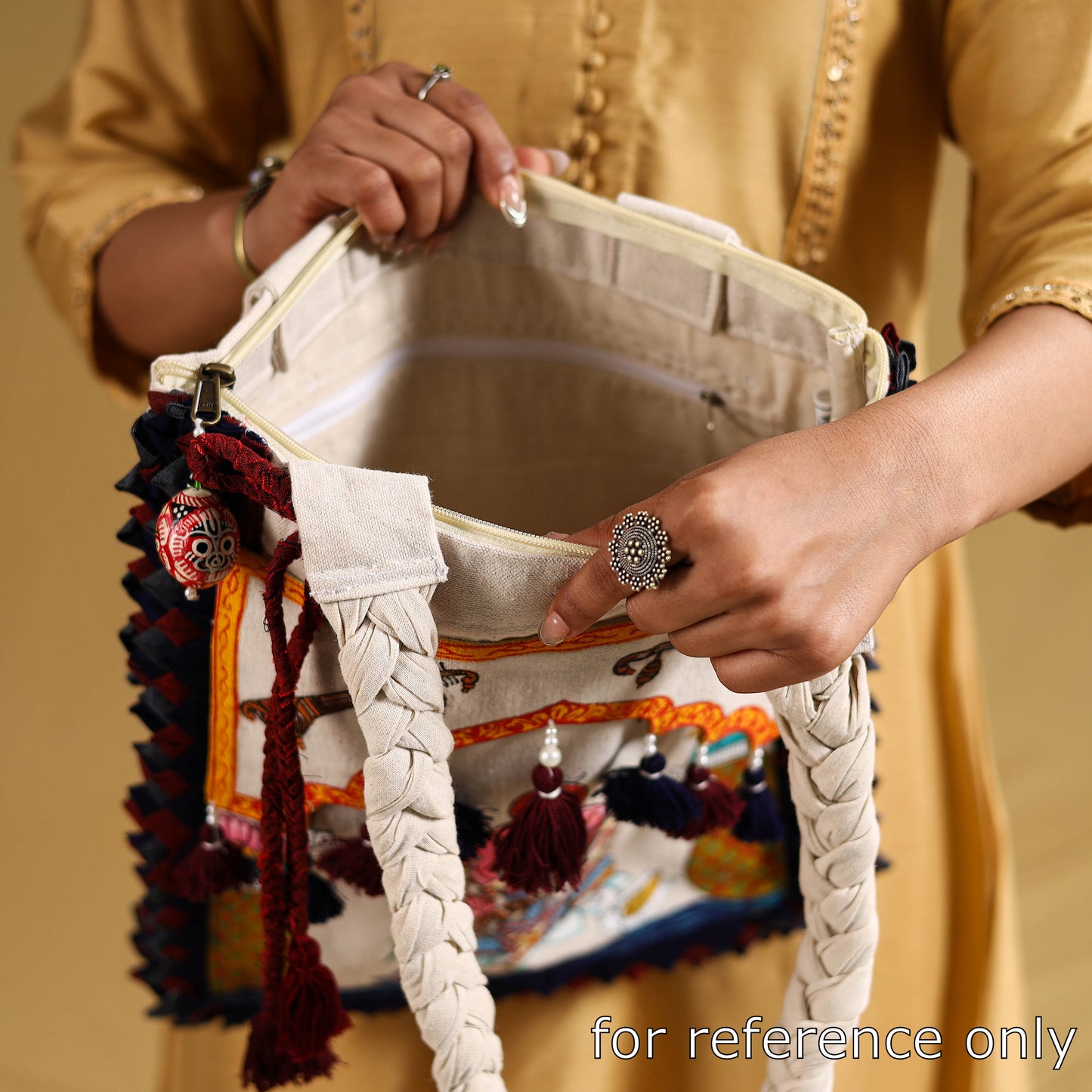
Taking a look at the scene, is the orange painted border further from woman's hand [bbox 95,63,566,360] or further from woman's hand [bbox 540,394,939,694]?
woman's hand [bbox 95,63,566,360]

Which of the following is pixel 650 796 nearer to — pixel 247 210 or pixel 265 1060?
pixel 265 1060

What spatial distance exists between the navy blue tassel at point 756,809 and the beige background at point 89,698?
730 mm

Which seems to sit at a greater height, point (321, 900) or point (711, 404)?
point (711, 404)

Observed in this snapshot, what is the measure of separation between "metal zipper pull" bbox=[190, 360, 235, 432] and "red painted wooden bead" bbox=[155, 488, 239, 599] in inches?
1.0

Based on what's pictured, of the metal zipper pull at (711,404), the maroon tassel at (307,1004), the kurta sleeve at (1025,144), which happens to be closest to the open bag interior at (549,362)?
the metal zipper pull at (711,404)

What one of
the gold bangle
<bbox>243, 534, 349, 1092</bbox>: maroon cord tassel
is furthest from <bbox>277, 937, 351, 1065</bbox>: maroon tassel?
the gold bangle

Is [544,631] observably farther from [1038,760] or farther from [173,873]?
[1038,760]

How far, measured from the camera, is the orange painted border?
42 centimetres

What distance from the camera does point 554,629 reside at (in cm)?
38

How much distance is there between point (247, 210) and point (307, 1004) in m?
0.39

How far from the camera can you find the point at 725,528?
35 centimetres

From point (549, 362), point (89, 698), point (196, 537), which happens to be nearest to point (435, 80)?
point (549, 362)

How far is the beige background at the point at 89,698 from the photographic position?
1.23m

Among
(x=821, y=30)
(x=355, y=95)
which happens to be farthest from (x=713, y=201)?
(x=355, y=95)
